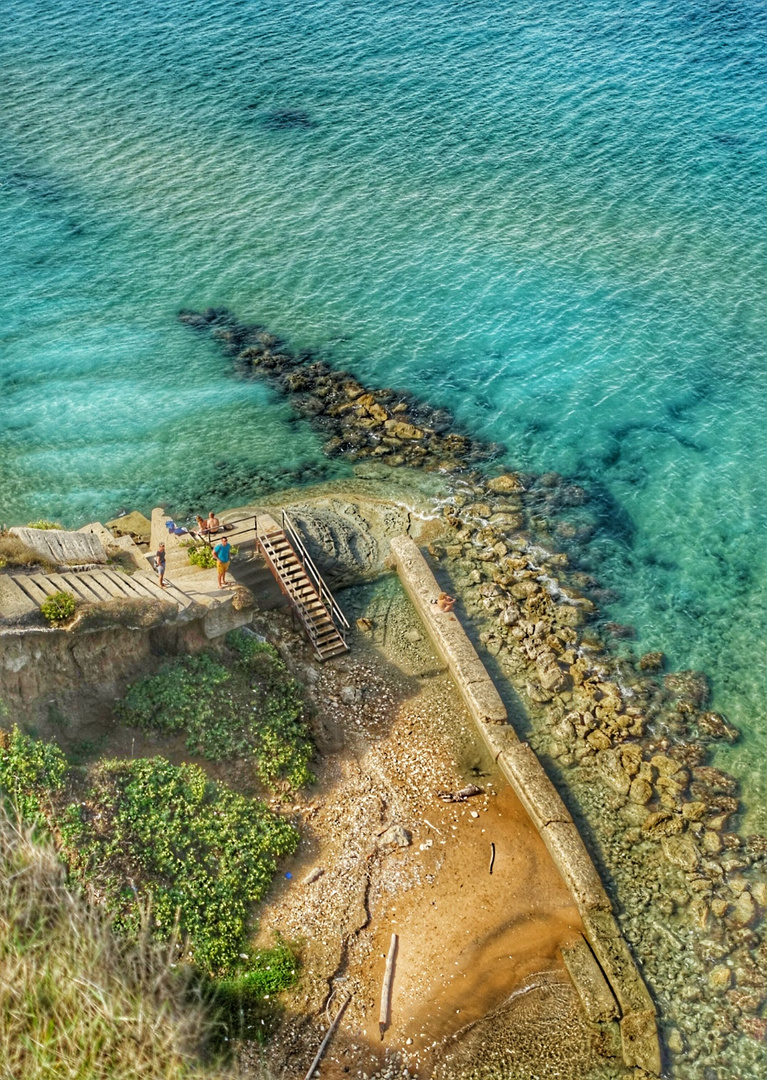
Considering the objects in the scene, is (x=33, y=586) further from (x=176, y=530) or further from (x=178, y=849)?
(x=178, y=849)

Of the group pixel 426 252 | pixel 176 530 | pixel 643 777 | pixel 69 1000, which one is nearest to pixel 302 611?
pixel 176 530

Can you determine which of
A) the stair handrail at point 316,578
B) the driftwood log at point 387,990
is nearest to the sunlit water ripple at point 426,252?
the stair handrail at point 316,578

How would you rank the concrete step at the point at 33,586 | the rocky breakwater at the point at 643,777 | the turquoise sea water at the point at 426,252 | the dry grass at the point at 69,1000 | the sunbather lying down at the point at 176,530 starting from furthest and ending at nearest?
the turquoise sea water at the point at 426,252 < the sunbather lying down at the point at 176,530 < the concrete step at the point at 33,586 < the rocky breakwater at the point at 643,777 < the dry grass at the point at 69,1000

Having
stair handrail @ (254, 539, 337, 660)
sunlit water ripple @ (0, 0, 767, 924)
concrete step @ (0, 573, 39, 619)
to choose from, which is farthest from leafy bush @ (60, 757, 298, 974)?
sunlit water ripple @ (0, 0, 767, 924)

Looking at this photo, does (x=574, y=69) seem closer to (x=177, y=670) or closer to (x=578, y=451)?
(x=578, y=451)

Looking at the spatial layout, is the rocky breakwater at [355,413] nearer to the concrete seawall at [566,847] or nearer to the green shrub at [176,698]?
the concrete seawall at [566,847]

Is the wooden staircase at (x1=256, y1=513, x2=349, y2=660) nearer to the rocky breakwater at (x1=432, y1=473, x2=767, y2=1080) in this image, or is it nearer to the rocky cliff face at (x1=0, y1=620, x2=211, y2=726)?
the rocky cliff face at (x1=0, y1=620, x2=211, y2=726)
